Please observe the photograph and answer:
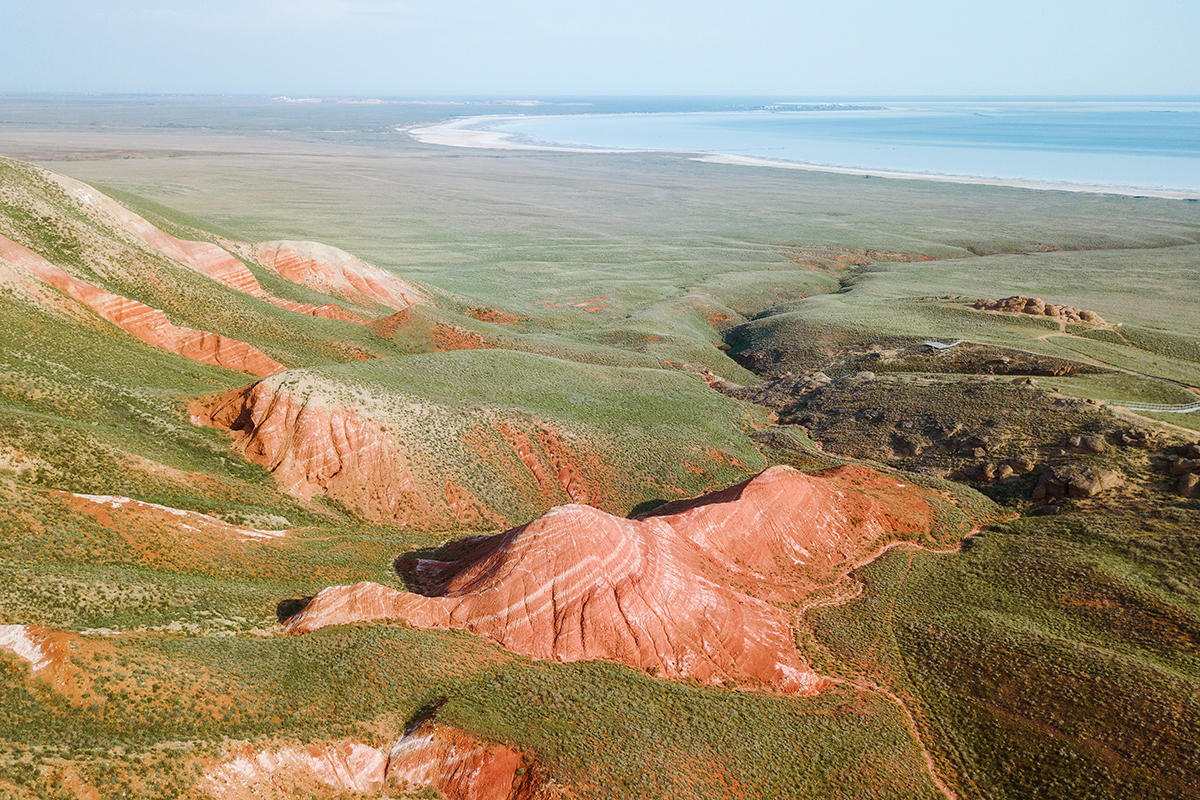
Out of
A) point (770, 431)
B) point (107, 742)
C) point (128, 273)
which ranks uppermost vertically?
point (128, 273)

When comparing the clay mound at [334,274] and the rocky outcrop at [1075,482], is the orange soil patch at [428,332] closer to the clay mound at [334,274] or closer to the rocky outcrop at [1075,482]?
the clay mound at [334,274]

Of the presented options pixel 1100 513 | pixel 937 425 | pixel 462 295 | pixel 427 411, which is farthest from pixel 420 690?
pixel 462 295

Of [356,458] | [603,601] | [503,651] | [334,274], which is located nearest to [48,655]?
[503,651]

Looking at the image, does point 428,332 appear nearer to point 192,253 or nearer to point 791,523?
point 192,253

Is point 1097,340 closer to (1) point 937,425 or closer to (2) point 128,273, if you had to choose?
(1) point 937,425

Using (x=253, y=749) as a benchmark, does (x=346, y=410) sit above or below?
above

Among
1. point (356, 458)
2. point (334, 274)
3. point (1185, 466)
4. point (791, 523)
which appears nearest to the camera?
point (791, 523)

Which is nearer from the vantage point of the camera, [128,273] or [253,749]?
[253,749]
